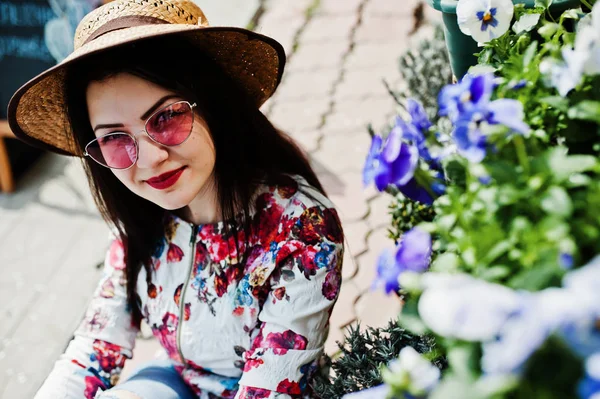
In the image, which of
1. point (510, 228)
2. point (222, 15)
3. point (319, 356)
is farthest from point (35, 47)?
point (510, 228)

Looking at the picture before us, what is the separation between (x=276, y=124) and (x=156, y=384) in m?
1.94

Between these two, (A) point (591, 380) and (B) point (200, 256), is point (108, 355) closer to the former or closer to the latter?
(B) point (200, 256)

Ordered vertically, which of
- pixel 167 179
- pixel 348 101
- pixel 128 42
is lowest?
pixel 348 101

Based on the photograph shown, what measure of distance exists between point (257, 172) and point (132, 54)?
1.47 ft

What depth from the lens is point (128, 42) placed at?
4.57ft

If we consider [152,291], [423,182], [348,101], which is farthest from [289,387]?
[348,101]

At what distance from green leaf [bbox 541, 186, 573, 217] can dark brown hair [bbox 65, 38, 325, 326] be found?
99 centimetres

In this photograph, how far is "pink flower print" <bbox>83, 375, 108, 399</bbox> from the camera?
73.5 inches

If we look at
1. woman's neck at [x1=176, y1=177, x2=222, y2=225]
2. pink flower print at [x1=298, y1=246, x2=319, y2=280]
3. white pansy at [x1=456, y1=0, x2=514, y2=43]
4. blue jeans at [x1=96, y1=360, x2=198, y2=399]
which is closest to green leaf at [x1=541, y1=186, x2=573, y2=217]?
white pansy at [x1=456, y1=0, x2=514, y2=43]

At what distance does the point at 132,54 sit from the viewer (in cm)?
151

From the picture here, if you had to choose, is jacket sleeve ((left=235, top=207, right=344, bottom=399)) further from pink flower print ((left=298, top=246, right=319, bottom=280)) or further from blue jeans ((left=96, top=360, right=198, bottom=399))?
blue jeans ((left=96, top=360, right=198, bottom=399))

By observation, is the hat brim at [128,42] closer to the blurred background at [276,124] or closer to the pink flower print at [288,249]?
the pink flower print at [288,249]

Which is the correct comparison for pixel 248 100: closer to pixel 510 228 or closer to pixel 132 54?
pixel 132 54

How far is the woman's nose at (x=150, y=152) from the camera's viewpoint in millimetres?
1540
